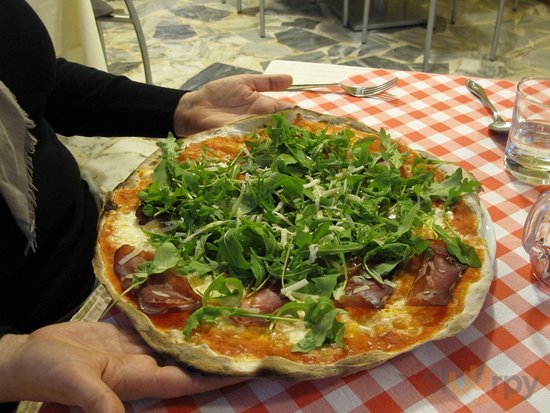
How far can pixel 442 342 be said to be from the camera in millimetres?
732

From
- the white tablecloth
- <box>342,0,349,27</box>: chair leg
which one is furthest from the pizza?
<box>342,0,349,27</box>: chair leg

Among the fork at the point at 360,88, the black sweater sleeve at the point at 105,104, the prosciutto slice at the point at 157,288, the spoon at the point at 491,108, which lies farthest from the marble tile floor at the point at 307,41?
the prosciutto slice at the point at 157,288

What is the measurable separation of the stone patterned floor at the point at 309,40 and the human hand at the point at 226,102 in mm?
1789

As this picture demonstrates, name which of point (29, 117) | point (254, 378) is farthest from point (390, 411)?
point (29, 117)

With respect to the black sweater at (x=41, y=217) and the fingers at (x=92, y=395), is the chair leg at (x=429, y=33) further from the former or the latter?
the fingers at (x=92, y=395)

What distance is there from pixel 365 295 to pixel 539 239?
290 mm

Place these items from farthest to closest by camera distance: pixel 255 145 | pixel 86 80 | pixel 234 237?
pixel 86 80
pixel 255 145
pixel 234 237

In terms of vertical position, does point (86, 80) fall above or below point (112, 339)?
above

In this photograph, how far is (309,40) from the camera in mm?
3434

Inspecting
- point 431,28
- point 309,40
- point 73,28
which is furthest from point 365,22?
point 73,28

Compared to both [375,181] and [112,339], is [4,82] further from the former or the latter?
[375,181]

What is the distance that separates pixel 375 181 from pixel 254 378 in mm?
393

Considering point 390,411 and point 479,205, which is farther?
point 479,205

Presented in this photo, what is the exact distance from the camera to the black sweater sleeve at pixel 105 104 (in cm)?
118
